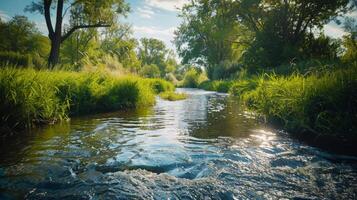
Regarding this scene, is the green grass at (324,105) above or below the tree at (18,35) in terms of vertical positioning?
below

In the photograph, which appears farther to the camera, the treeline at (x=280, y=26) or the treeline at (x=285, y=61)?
the treeline at (x=280, y=26)

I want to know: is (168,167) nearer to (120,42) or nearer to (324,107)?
(324,107)

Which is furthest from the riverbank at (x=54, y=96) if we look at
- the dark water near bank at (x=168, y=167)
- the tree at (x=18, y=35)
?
the tree at (x=18, y=35)

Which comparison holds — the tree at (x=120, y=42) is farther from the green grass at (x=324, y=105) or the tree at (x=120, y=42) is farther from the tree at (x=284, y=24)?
the green grass at (x=324, y=105)

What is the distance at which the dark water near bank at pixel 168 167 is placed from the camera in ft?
8.92

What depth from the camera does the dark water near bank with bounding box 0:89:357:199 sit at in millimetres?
2719

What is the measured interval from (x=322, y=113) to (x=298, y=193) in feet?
8.69

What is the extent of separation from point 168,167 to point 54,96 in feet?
13.9

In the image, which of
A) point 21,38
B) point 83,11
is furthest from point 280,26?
point 21,38

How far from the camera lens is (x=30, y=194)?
263 cm

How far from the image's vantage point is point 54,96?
6.52 m

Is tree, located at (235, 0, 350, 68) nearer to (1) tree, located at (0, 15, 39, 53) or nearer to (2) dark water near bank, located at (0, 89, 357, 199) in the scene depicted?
(2) dark water near bank, located at (0, 89, 357, 199)

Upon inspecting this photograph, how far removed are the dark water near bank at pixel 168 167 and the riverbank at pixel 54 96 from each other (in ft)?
1.77

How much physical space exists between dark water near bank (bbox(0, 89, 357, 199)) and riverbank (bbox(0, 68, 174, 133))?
538mm
